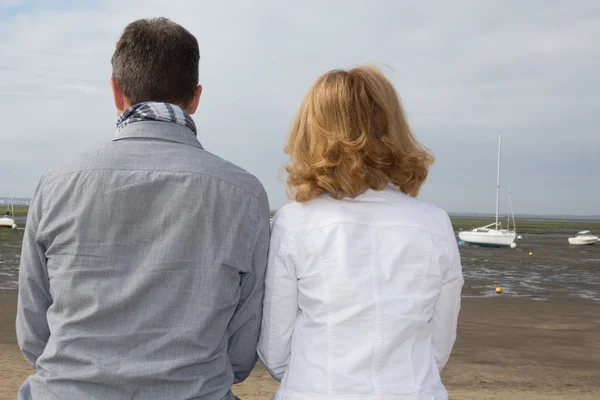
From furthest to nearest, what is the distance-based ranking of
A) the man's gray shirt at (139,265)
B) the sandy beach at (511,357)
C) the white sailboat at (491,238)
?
the white sailboat at (491,238) < the sandy beach at (511,357) < the man's gray shirt at (139,265)

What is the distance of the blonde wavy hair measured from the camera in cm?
219

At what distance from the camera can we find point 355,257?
2115mm

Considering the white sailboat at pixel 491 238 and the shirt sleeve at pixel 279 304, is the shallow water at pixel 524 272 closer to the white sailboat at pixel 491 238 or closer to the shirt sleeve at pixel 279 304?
the white sailboat at pixel 491 238

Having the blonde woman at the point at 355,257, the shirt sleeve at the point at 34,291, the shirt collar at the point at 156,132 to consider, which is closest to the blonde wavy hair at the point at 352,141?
the blonde woman at the point at 355,257

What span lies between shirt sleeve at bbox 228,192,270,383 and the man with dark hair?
3cm

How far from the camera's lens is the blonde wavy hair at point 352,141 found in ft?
7.17

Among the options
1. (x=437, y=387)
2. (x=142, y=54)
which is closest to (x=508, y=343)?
(x=437, y=387)

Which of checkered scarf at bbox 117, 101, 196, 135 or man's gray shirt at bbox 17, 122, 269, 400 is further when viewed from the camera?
checkered scarf at bbox 117, 101, 196, 135

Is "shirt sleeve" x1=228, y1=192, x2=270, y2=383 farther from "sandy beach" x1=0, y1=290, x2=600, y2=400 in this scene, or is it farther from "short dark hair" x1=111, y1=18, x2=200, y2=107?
"sandy beach" x1=0, y1=290, x2=600, y2=400

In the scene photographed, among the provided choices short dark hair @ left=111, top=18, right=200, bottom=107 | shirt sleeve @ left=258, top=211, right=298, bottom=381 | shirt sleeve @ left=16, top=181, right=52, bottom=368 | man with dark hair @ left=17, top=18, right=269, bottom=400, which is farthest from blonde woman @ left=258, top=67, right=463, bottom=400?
shirt sleeve @ left=16, top=181, right=52, bottom=368

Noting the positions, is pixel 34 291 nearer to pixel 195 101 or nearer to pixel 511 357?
pixel 195 101

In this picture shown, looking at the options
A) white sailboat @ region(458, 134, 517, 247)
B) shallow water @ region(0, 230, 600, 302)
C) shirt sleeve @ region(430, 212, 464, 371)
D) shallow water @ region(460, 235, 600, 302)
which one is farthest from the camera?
white sailboat @ region(458, 134, 517, 247)

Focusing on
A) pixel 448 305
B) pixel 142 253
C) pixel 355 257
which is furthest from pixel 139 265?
pixel 448 305

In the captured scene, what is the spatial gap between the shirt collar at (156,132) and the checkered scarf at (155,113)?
1 cm
